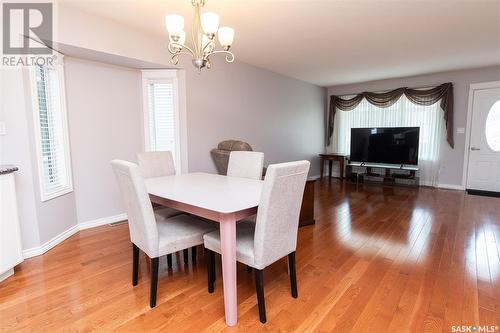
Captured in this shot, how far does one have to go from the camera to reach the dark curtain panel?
539cm

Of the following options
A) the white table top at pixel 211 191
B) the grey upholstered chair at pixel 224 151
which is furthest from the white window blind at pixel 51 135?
the grey upholstered chair at pixel 224 151

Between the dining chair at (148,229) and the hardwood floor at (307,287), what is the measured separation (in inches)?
10.2

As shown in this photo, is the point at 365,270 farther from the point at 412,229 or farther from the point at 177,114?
the point at 177,114

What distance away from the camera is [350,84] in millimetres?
6742

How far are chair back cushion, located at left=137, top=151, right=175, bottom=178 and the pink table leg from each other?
1510 millimetres

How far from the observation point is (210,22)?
193cm

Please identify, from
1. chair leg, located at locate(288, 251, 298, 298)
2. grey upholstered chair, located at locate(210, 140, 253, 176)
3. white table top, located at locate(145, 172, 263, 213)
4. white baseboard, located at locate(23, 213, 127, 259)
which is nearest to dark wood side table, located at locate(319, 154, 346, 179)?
grey upholstered chair, located at locate(210, 140, 253, 176)

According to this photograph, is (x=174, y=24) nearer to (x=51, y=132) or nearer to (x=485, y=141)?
(x=51, y=132)

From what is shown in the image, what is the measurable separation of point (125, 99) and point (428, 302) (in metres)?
3.83

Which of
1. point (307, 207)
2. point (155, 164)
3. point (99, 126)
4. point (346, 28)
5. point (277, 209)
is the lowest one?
point (307, 207)

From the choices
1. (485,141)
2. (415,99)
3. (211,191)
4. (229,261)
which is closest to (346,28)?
(211,191)

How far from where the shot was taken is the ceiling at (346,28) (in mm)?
2627

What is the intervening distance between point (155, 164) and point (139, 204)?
3.88ft

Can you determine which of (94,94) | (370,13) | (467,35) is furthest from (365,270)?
(94,94)
